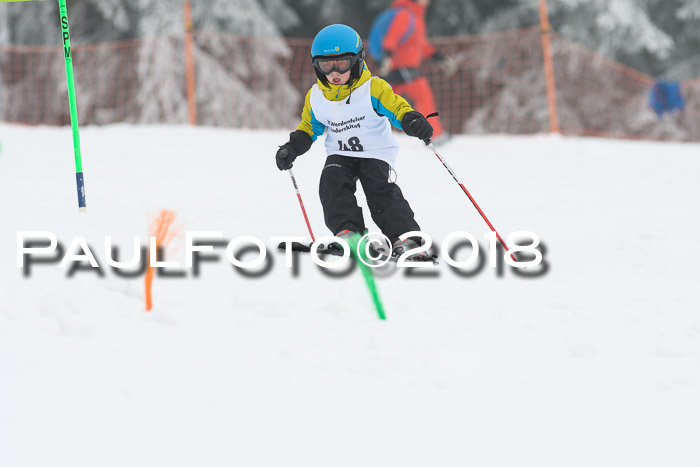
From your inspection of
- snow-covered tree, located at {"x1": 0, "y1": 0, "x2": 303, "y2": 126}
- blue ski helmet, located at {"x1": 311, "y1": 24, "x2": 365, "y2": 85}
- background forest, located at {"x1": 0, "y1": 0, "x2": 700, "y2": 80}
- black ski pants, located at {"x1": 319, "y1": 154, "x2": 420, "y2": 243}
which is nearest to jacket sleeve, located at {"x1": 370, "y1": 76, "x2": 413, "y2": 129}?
blue ski helmet, located at {"x1": 311, "y1": 24, "x2": 365, "y2": 85}

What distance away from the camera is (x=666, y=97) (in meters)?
13.6

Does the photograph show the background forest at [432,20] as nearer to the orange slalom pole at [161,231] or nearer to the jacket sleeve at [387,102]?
the jacket sleeve at [387,102]

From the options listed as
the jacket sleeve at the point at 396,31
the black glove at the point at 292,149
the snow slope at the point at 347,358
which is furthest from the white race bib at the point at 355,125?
the jacket sleeve at the point at 396,31

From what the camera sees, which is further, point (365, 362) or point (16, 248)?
point (16, 248)

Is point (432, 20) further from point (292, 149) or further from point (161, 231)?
point (161, 231)

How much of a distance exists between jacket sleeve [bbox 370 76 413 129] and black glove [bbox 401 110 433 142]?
0.26 feet

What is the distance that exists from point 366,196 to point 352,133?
14.0 inches

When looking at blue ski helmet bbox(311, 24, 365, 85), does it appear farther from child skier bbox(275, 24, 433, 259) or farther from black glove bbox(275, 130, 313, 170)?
black glove bbox(275, 130, 313, 170)

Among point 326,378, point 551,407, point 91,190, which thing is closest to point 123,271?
point 326,378

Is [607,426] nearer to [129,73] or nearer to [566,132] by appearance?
[566,132]

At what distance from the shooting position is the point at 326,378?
2.63 metres

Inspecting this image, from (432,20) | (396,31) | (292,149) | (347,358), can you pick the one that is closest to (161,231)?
(347,358)

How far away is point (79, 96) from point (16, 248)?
11160 millimetres

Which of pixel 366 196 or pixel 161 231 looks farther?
pixel 366 196
